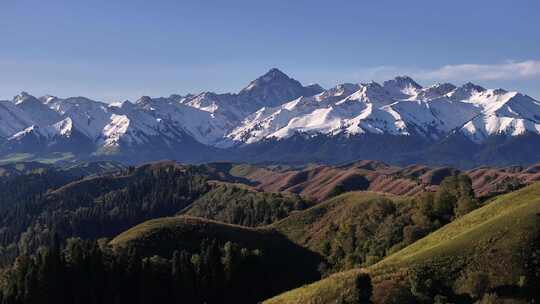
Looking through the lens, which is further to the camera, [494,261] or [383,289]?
[494,261]

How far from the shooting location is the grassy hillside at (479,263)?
96188 mm

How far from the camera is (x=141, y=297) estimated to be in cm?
13462

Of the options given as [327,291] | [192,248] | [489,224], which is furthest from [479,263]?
[192,248]

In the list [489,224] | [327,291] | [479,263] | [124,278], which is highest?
[489,224]

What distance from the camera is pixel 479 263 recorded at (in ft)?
329

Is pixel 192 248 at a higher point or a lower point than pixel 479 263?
lower

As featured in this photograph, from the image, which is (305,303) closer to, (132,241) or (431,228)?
(431,228)

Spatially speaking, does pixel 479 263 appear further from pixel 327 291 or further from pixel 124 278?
pixel 124 278

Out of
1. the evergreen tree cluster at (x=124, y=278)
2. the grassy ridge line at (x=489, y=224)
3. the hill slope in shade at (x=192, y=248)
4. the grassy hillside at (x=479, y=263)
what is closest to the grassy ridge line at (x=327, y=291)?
the grassy hillside at (x=479, y=263)

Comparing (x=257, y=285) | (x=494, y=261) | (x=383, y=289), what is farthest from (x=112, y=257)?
(x=494, y=261)

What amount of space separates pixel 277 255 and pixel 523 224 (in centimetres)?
10063

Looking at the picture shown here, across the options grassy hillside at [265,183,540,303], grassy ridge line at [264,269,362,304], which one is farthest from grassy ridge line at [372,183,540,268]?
grassy ridge line at [264,269,362,304]

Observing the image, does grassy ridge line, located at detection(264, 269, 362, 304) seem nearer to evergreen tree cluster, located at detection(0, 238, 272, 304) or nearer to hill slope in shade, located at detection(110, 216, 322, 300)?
evergreen tree cluster, located at detection(0, 238, 272, 304)

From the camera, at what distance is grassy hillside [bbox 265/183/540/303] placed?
9619cm
